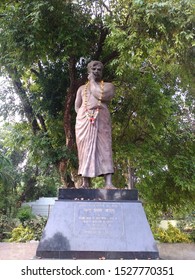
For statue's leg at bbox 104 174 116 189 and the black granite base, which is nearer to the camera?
the black granite base

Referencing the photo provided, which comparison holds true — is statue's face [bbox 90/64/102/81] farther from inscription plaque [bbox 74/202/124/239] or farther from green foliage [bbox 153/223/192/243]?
A: green foliage [bbox 153/223/192/243]

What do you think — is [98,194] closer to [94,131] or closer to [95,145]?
[95,145]

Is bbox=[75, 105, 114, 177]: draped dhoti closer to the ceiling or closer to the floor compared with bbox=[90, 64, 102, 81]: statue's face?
closer to the floor

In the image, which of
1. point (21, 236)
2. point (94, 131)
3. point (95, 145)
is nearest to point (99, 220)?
point (95, 145)

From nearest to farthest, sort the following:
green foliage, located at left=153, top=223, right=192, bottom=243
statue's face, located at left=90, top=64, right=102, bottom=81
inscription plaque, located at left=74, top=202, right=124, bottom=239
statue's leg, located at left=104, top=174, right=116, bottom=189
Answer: inscription plaque, located at left=74, top=202, right=124, bottom=239 → statue's leg, located at left=104, top=174, right=116, bottom=189 → statue's face, located at left=90, top=64, right=102, bottom=81 → green foliage, located at left=153, top=223, right=192, bottom=243

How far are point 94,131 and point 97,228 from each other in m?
1.72

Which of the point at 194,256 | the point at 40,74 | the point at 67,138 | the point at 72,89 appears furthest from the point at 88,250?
the point at 40,74

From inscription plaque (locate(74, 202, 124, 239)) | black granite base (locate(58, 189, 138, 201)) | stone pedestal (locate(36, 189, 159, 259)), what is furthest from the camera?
black granite base (locate(58, 189, 138, 201))

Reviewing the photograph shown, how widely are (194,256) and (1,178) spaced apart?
36.3 ft

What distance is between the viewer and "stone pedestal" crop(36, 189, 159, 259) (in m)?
4.02

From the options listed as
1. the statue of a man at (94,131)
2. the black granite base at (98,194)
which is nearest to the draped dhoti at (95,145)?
the statue of a man at (94,131)

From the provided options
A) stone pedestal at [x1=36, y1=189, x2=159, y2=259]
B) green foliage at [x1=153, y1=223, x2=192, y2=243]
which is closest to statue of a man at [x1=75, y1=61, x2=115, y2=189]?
stone pedestal at [x1=36, y1=189, x2=159, y2=259]

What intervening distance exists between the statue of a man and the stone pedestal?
476 mm
